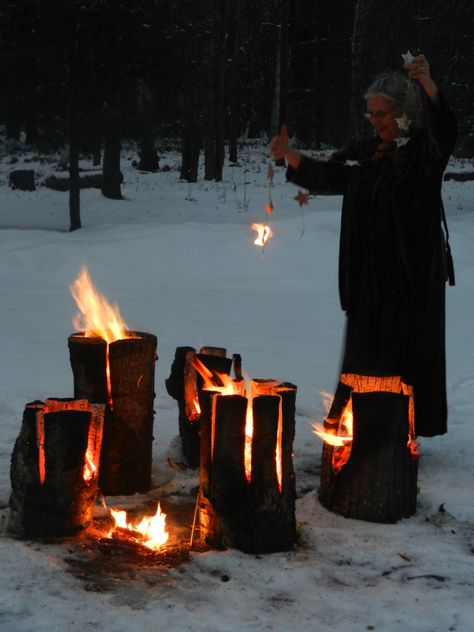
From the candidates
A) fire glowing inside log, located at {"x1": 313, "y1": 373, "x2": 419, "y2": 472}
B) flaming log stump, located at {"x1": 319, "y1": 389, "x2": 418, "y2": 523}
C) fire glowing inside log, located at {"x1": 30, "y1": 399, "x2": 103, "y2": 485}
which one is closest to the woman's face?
fire glowing inside log, located at {"x1": 313, "y1": 373, "x2": 419, "y2": 472}

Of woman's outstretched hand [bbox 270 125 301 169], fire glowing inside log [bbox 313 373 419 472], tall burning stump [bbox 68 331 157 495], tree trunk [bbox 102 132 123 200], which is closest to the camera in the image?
fire glowing inside log [bbox 313 373 419 472]

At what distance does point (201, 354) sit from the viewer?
437cm

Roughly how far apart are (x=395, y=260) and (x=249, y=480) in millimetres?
1510

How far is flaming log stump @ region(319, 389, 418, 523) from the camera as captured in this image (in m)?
3.68

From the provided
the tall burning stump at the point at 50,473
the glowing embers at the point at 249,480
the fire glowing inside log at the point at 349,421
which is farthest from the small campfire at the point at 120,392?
the fire glowing inside log at the point at 349,421

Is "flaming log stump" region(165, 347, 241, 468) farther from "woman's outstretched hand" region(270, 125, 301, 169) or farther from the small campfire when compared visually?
"woman's outstretched hand" region(270, 125, 301, 169)

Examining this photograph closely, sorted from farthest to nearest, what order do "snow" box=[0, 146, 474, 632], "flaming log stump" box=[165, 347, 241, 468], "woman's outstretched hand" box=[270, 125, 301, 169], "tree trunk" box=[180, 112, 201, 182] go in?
1. "tree trunk" box=[180, 112, 201, 182]
2. "flaming log stump" box=[165, 347, 241, 468]
3. "woman's outstretched hand" box=[270, 125, 301, 169]
4. "snow" box=[0, 146, 474, 632]

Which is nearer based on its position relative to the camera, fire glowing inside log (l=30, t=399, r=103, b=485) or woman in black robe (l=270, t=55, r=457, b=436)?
fire glowing inside log (l=30, t=399, r=103, b=485)

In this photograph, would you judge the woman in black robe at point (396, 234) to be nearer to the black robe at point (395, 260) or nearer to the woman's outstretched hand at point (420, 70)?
the black robe at point (395, 260)

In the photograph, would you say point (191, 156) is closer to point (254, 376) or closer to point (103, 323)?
point (254, 376)

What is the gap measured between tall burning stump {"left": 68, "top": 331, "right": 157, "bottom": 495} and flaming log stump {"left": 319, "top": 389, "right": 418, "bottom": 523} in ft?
3.33

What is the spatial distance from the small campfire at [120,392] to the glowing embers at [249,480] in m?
0.71

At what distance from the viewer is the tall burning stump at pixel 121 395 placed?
13.1 feet

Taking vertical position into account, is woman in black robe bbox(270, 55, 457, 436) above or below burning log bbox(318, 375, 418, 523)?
above
